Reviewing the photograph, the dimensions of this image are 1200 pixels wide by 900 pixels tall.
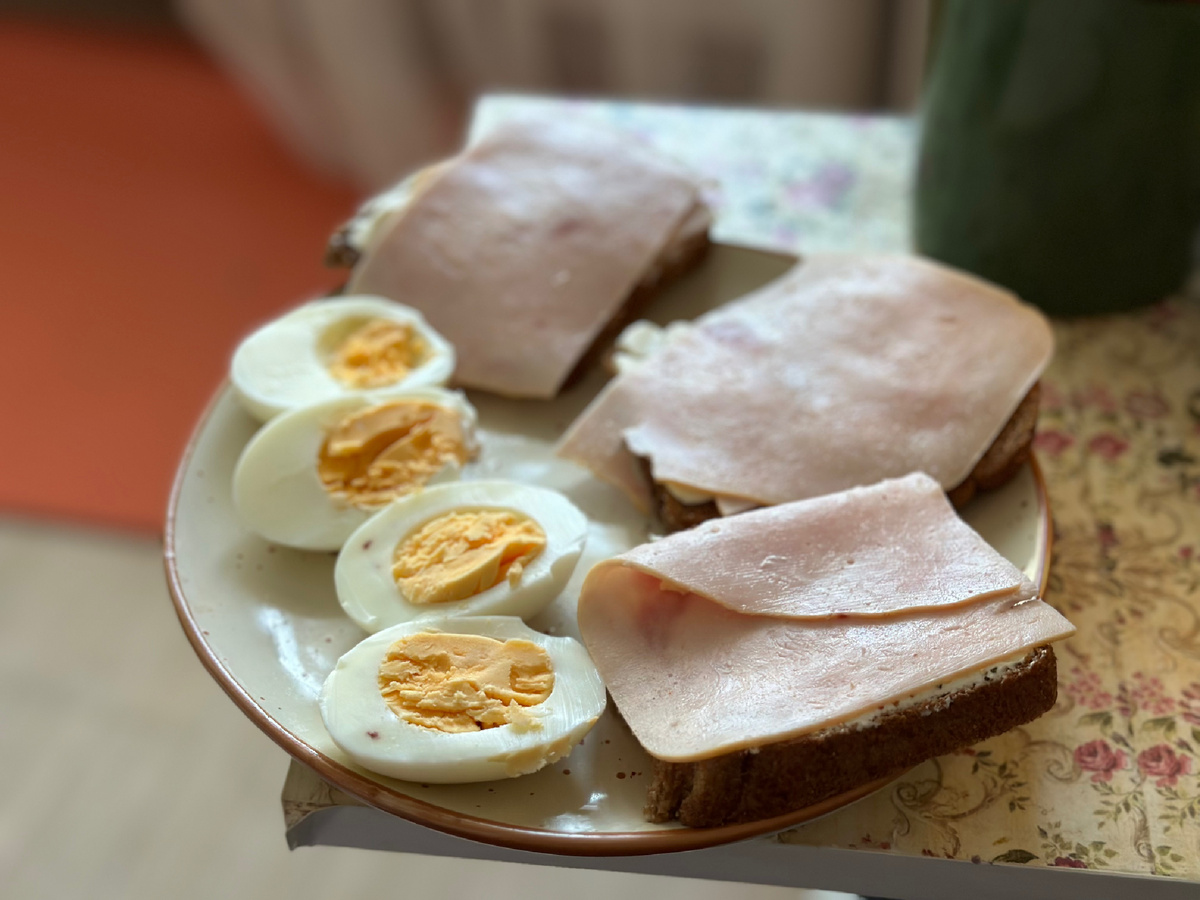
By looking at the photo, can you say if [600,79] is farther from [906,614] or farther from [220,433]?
[906,614]

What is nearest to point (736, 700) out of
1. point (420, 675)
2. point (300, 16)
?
point (420, 675)

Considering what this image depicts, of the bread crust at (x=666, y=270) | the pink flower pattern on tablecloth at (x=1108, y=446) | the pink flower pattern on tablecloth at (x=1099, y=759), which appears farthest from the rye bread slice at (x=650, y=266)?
the pink flower pattern on tablecloth at (x=1099, y=759)

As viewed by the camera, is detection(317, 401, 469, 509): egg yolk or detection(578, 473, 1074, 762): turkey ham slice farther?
detection(317, 401, 469, 509): egg yolk

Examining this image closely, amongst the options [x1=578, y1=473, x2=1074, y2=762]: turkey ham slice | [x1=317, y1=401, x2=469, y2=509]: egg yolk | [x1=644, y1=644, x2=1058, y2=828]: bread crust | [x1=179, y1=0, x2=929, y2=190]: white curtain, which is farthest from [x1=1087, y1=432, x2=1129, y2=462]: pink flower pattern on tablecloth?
[x1=179, y1=0, x2=929, y2=190]: white curtain

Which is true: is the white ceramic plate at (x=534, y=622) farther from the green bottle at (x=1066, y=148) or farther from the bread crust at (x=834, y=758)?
the green bottle at (x=1066, y=148)

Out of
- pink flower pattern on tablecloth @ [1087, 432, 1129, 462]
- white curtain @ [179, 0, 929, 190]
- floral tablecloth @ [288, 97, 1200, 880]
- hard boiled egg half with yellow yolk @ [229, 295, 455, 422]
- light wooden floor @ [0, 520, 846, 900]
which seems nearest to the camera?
floral tablecloth @ [288, 97, 1200, 880]

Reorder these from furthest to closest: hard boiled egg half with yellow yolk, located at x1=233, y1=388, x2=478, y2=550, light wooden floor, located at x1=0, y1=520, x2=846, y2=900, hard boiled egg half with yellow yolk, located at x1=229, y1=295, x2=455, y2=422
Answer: light wooden floor, located at x1=0, y1=520, x2=846, y2=900, hard boiled egg half with yellow yolk, located at x1=229, y1=295, x2=455, y2=422, hard boiled egg half with yellow yolk, located at x1=233, y1=388, x2=478, y2=550

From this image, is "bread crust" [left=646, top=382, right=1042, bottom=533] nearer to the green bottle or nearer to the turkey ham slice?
the turkey ham slice
